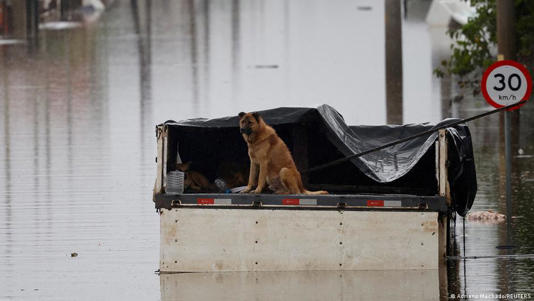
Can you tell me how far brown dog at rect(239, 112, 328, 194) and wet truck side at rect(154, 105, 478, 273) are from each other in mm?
481

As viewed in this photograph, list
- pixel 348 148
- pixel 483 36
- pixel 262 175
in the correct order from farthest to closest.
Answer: pixel 483 36
pixel 348 148
pixel 262 175

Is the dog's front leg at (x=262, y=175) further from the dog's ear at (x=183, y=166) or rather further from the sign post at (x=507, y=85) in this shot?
the sign post at (x=507, y=85)

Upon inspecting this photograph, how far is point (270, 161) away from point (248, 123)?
1.60 feet

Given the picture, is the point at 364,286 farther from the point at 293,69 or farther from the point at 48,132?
the point at 293,69

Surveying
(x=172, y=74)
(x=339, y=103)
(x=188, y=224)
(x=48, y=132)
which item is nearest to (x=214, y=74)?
(x=172, y=74)

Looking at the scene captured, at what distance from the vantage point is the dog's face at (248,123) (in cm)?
1227

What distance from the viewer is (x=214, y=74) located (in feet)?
108

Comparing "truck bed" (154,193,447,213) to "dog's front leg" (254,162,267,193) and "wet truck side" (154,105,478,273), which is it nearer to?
"wet truck side" (154,105,478,273)

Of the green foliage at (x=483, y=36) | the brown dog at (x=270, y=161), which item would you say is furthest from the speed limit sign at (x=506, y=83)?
the green foliage at (x=483, y=36)

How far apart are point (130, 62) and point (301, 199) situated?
2434 centimetres

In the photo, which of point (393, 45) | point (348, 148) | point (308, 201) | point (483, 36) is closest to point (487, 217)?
point (348, 148)

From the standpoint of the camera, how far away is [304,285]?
11586 millimetres

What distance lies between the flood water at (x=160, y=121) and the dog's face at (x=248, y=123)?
134cm

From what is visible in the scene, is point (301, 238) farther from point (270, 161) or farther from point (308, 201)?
point (270, 161)
